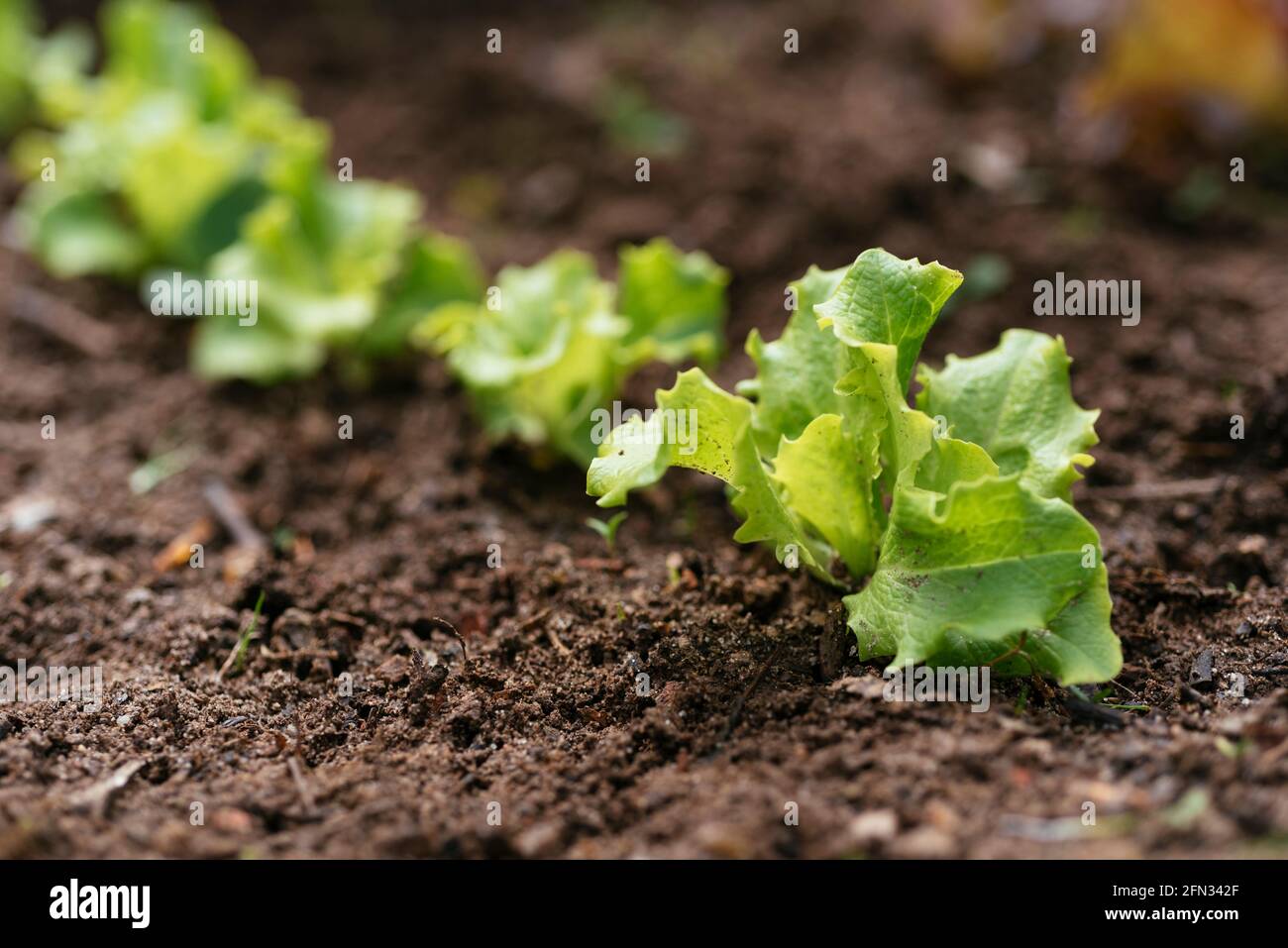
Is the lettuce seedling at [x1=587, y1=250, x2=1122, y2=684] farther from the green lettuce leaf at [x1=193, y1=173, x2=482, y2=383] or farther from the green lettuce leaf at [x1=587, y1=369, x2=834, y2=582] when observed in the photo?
the green lettuce leaf at [x1=193, y1=173, x2=482, y2=383]
